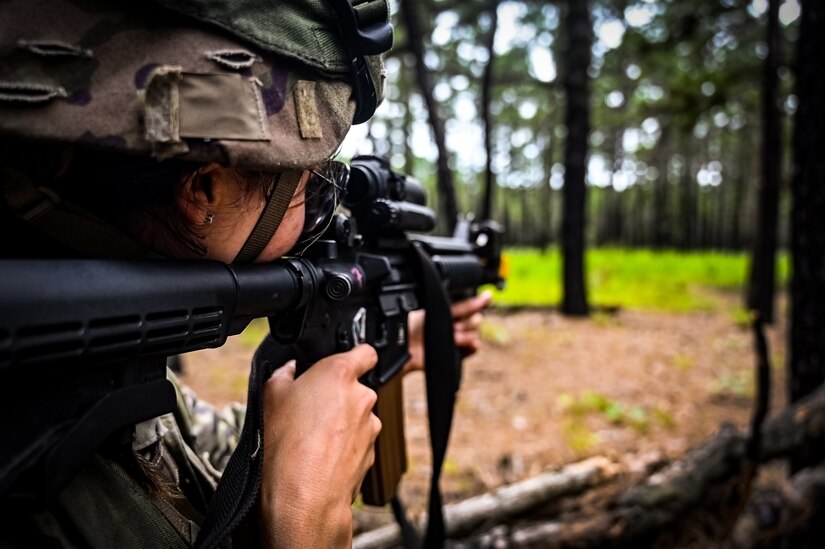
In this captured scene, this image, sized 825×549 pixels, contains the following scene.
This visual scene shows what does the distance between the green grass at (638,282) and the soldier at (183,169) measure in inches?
321

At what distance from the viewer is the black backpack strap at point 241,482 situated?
1.06m

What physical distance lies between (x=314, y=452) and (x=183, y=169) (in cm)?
68

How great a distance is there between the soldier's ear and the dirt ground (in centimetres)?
218

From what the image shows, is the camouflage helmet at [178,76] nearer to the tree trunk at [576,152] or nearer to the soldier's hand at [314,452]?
the soldier's hand at [314,452]

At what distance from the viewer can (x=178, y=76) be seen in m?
0.92

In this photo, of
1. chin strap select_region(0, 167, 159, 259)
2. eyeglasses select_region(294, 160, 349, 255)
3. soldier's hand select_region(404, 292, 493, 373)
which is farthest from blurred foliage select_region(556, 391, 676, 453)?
chin strap select_region(0, 167, 159, 259)

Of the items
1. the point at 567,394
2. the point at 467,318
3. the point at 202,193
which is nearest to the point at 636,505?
the point at 467,318

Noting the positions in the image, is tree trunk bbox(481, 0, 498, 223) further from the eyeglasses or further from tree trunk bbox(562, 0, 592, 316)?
the eyeglasses

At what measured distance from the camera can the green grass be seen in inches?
439

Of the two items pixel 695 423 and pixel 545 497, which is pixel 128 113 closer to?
pixel 545 497

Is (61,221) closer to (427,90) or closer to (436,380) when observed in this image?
(436,380)

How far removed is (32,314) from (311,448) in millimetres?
680

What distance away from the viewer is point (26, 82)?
2.71ft

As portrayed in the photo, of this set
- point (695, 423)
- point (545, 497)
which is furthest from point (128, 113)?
point (695, 423)
